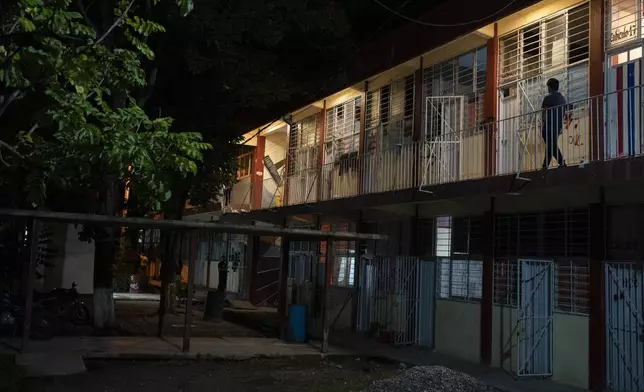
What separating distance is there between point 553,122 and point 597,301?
293 centimetres

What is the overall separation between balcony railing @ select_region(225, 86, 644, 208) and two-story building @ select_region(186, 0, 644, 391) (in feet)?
0.12

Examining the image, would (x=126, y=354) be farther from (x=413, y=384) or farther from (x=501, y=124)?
(x=501, y=124)

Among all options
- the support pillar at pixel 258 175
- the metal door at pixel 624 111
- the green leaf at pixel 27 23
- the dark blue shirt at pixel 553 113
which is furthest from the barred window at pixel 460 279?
the support pillar at pixel 258 175

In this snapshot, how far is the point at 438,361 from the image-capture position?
12445mm

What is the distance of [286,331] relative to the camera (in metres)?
14.7

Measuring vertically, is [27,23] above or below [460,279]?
above

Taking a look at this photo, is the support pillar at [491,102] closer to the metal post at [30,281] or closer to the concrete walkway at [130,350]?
the concrete walkway at [130,350]

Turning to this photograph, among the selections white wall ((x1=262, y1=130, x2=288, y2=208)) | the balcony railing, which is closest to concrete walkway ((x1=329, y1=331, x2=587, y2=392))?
the balcony railing

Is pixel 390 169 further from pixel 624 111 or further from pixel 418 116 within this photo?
pixel 624 111

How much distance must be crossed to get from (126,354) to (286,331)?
13.8ft

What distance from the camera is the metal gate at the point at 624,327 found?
933 cm

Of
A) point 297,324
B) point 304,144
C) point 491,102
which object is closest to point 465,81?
point 491,102

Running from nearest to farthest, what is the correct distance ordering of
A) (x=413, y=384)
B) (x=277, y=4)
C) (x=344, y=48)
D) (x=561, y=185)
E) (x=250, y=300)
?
(x=413, y=384) < (x=561, y=185) < (x=277, y=4) < (x=344, y=48) < (x=250, y=300)

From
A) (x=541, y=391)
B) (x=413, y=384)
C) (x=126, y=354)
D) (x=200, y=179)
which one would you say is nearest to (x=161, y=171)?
(x=413, y=384)
